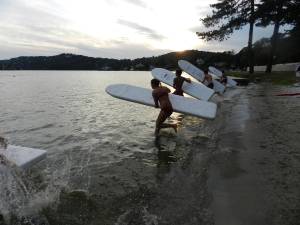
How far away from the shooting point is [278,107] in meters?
16.1

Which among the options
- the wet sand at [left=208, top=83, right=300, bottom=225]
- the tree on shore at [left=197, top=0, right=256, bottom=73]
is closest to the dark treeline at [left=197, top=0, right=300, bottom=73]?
the tree on shore at [left=197, top=0, right=256, bottom=73]

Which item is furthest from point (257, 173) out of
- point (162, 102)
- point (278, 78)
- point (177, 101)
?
point (278, 78)

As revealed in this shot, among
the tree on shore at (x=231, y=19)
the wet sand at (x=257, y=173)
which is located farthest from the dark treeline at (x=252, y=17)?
the wet sand at (x=257, y=173)

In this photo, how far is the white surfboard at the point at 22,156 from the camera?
20.9 feet

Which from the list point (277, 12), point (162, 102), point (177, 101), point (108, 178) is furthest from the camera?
point (277, 12)

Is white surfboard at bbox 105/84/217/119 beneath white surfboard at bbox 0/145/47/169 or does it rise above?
beneath

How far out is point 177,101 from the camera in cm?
1287

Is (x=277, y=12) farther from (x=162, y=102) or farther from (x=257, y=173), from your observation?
(x=257, y=173)

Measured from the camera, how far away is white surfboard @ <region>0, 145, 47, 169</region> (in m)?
6.38

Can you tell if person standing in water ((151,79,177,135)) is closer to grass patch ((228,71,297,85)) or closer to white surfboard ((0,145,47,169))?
white surfboard ((0,145,47,169))

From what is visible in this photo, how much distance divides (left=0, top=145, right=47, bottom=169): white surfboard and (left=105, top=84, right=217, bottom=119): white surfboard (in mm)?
6324

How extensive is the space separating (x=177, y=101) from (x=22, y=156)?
7165 millimetres

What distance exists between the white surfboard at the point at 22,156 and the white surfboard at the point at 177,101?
20.7 ft

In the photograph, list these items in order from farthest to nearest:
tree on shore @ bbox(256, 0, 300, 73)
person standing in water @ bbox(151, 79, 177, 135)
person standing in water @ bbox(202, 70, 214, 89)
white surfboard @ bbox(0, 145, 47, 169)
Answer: tree on shore @ bbox(256, 0, 300, 73), person standing in water @ bbox(202, 70, 214, 89), person standing in water @ bbox(151, 79, 177, 135), white surfboard @ bbox(0, 145, 47, 169)
